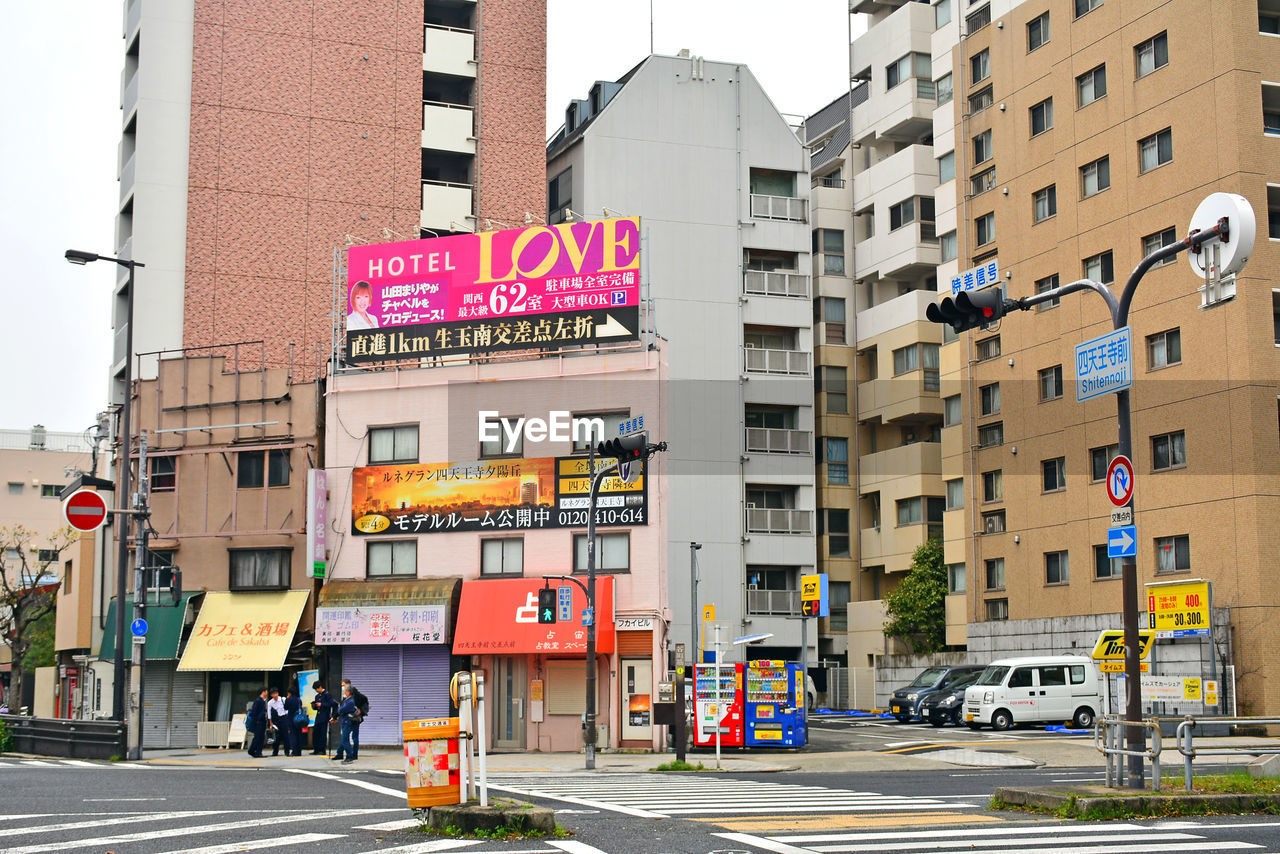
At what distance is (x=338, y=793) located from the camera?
20203 millimetres

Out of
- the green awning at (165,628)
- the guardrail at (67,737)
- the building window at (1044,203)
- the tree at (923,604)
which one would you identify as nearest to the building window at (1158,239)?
the building window at (1044,203)

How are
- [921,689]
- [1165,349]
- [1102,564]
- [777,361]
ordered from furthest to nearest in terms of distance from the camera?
[777,361] → [921,689] → [1102,564] → [1165,349]

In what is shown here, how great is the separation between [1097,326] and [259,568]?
28.3 meters

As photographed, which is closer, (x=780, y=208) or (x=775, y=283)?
(x=775, y=283)

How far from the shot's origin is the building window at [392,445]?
38.0 m

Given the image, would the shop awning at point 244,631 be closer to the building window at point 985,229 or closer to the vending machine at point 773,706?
the vending machine at point 773,706

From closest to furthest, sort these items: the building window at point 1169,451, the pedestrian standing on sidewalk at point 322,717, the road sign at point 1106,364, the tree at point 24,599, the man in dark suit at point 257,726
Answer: the road sign at point 1106,364 → the man in dark suit at point 257,726 → the pedestrian standing on sidewalk at point 322,717 → the building window at point 1169,451 → the tree at point 24,599

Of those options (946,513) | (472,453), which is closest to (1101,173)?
(946,513)

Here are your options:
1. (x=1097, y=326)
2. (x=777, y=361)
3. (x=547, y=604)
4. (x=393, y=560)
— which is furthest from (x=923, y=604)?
(x=547, y=604)

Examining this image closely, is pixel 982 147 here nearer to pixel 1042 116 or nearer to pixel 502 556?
pixel 1042 116

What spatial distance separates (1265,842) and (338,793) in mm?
12865

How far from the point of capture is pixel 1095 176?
153 feet

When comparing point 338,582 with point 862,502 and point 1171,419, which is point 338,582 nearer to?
point 1171,419

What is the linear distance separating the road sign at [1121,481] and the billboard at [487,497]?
753 inches
